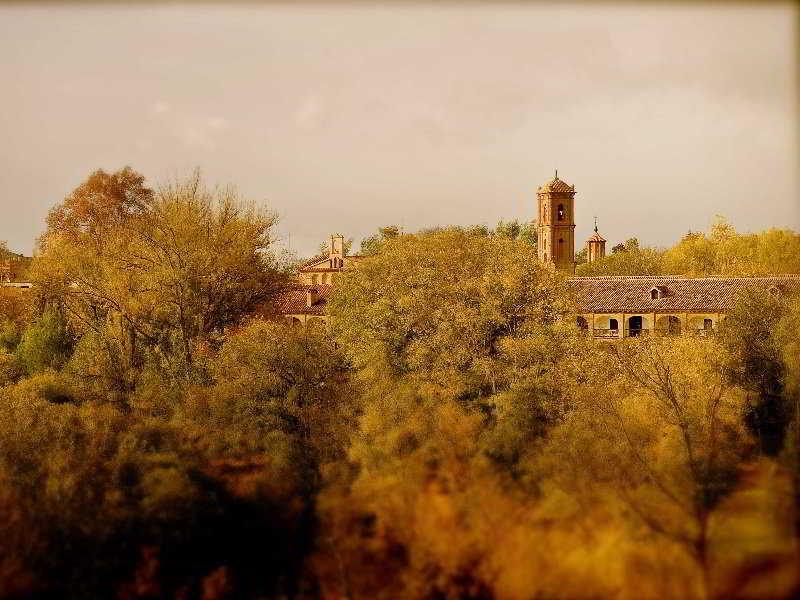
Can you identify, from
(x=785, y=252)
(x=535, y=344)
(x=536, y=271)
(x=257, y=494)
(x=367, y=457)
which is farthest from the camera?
(x=785, y=252)

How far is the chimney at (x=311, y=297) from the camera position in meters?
46.2

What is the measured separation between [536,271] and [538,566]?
10.6 meters

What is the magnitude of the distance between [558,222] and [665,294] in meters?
24.6

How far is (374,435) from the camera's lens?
1861cm

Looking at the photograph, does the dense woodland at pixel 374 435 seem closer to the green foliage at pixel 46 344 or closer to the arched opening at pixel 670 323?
the green foliage at pixel 46 344

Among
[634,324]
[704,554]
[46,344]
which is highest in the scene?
[634,324]

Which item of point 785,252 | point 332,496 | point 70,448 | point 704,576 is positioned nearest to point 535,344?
point 332,496

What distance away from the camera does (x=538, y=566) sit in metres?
14.2

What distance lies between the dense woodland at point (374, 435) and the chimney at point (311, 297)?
651 inches

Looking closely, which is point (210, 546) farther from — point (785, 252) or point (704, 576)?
point (785, 252)

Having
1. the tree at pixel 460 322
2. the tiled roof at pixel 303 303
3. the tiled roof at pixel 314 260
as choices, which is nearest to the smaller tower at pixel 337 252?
the tiled roof at pixel 314 260

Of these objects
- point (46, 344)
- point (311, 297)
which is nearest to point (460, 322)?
point (46, 344)

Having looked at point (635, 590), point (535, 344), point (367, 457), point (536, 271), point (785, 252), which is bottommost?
point (635, 590)

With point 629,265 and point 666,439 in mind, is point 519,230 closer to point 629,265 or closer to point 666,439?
point 629,265
